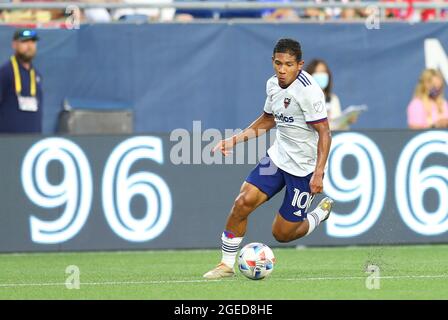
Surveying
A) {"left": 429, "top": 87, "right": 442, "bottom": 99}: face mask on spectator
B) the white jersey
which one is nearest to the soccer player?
the white jersey

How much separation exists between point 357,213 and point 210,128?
2.58 meters

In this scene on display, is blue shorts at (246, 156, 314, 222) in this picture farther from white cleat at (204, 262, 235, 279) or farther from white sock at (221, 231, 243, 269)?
white cleat at (204, 262, 235, 279)

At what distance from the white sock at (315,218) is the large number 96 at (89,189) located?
326 cm

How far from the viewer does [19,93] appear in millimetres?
15969

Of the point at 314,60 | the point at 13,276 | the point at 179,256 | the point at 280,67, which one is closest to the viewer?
the point at 280,67

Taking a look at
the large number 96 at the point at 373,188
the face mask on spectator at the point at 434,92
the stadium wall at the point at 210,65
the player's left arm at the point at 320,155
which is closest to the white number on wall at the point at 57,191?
the stadium wall at the point at 210,65

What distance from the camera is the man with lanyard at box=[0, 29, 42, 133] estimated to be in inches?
627

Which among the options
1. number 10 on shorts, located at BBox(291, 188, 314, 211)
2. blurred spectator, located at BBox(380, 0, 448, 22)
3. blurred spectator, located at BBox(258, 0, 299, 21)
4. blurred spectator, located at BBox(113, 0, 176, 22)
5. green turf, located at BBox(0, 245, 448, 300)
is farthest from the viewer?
blurred spectator, located at BBox(380, 0, 448, 22)

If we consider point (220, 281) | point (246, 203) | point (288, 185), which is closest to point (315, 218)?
point (288, 185)

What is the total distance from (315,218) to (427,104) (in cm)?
501

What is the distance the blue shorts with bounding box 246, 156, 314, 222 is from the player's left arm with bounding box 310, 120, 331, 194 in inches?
21.9

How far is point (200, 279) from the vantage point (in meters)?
11.7
